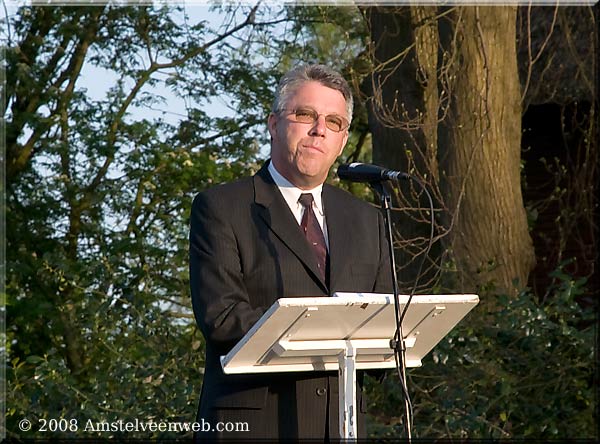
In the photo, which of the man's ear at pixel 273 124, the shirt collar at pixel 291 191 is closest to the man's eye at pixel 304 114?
the man's ear at pixel 273 124

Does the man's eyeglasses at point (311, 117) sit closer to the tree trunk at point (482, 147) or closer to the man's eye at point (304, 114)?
the man's eye at point (304, 114)

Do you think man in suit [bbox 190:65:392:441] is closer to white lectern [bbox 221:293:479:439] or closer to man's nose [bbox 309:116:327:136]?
man's nose [bbox 309:116:327:136]

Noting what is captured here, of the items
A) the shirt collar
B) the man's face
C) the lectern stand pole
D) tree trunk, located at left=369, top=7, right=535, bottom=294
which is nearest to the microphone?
the man's face

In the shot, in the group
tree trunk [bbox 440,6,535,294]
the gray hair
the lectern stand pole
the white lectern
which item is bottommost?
the lectern stand pole

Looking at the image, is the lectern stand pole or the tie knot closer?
the lectern stand pole

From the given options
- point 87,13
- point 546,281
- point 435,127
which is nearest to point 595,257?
point 546,281

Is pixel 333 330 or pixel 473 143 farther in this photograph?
pixel 473 143

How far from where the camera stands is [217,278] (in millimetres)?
3652

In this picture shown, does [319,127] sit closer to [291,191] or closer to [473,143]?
[291,191]

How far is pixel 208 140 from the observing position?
1078 cm

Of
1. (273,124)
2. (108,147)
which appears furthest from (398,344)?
(108,147)

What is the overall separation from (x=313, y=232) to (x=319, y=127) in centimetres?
36

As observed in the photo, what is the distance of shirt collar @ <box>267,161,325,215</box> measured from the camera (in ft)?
13.0

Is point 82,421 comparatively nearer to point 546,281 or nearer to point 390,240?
point 390,240
